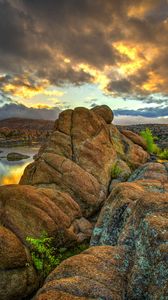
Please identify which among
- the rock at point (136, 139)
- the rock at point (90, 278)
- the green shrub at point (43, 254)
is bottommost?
the green shrub at point (43, 254)

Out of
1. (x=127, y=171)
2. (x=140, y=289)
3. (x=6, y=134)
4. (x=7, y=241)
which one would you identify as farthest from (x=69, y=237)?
(x=6, y=134)

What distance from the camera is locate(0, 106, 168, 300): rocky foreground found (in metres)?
8.91

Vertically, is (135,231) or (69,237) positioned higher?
(135,231)

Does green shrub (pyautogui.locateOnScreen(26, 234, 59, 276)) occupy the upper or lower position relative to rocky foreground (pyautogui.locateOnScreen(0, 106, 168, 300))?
lower

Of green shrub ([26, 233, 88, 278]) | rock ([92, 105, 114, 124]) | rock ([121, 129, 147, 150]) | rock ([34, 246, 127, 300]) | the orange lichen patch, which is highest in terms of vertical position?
rock ([92, 105, 114, 124])

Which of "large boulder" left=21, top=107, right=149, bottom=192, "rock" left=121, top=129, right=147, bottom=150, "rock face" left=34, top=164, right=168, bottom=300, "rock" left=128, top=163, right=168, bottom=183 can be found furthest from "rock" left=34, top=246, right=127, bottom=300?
"rock" left=121, top=129, right=147, bottom=150

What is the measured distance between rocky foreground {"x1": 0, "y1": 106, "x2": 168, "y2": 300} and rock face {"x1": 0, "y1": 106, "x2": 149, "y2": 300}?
0.14 feet

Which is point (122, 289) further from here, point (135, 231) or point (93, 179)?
point (93, 179)

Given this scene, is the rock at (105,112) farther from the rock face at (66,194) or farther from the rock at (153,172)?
the rock at (153,172)

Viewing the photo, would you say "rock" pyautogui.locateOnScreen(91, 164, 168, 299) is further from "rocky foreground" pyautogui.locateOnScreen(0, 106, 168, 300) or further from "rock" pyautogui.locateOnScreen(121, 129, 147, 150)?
"rock" pyautogui.locateOnScreen(121, 129, 147, 150)

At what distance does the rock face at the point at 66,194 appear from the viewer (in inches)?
555

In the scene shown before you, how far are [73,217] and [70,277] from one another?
37.4 feet

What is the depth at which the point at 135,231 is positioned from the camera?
1099 cm

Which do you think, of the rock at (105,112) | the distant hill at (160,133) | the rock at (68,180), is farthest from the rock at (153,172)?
the distant hill at (160,133)
